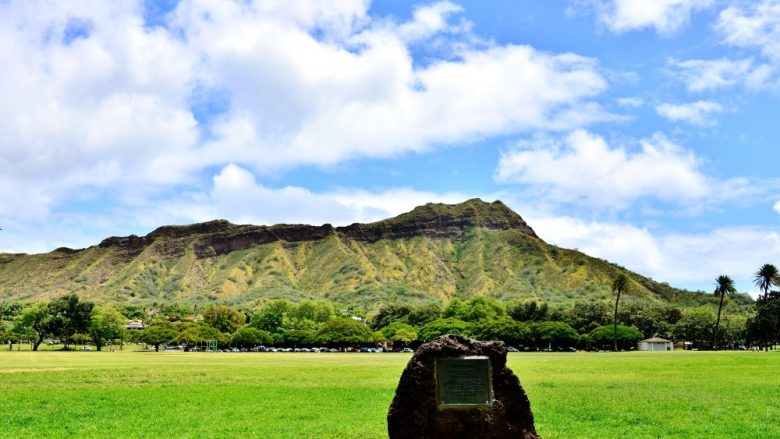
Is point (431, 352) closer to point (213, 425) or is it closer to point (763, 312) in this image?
point (213, 425)

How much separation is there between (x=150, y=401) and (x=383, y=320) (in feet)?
451

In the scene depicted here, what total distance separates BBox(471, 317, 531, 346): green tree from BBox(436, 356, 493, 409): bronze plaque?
10100 cm

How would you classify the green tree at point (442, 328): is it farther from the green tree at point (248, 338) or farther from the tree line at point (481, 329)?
the green tree at point (248, 338)

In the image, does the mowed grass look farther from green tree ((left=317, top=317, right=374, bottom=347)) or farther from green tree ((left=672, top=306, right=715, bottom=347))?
green tree ((left=672, top=306, right=715, bottom=347))

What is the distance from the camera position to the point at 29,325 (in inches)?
4931

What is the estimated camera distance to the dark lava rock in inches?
577

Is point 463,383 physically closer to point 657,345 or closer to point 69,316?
point 657,345

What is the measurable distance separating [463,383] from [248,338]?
383 ft

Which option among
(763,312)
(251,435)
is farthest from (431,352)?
(763,312)

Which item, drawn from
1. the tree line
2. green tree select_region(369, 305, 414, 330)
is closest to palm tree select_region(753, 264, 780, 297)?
the tree line

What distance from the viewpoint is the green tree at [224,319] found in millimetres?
146625

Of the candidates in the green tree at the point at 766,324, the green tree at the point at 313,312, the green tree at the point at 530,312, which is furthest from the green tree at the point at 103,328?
the green tree at the point at 766,324

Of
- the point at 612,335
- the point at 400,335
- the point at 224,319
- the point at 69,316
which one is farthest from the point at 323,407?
the point at 224,319

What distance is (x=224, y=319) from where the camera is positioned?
484ft
